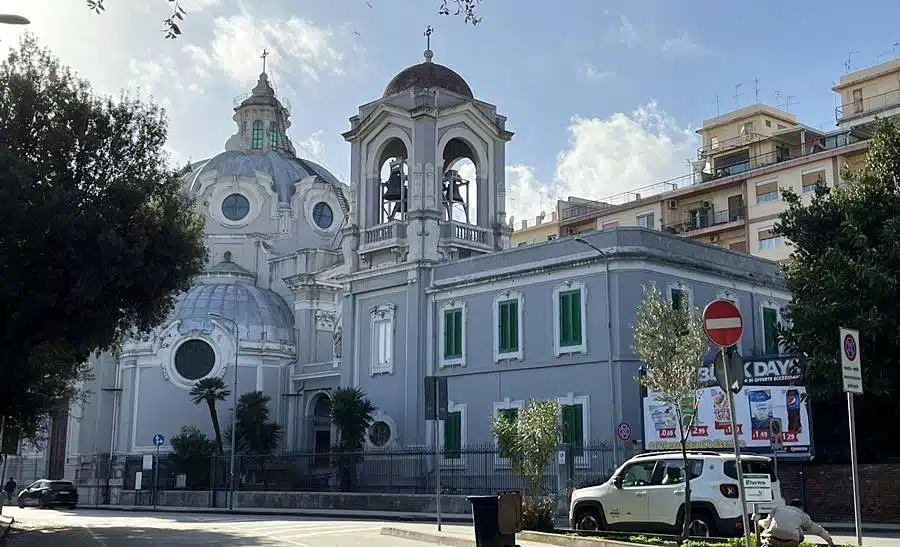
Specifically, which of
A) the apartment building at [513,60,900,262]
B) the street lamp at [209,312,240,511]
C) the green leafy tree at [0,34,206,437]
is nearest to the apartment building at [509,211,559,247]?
the apartment building at [513,60,900,262]

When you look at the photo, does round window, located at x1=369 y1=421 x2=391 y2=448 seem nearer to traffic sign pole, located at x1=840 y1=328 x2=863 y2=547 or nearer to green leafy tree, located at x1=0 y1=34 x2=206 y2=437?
green leafy tree, located at x1=0 y1=34 x2=206 y2=437

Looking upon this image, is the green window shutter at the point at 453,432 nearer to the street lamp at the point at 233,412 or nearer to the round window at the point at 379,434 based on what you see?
the round window at the point at 379,434

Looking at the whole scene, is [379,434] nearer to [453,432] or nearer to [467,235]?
[453,432]

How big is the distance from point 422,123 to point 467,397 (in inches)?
430

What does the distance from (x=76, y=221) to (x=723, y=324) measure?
13.8 m

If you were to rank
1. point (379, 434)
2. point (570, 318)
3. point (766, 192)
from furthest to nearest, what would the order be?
point (766, 192)
point (379, 434)
point (570, 318)

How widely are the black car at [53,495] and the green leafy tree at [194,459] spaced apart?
486 centimetres

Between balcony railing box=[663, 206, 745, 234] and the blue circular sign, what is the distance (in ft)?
155

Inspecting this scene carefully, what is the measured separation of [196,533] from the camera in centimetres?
2361

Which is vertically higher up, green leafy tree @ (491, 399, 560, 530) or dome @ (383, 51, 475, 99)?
dome @ (383, 51, 475, 99)

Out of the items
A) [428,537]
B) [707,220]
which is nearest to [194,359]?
[707,220]

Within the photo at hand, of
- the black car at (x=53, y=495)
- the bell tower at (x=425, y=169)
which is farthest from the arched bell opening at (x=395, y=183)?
the black car at (x=53, y=495)

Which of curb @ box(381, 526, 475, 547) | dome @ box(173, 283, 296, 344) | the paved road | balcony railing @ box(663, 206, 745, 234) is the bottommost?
the paved road

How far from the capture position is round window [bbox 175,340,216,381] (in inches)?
2051
